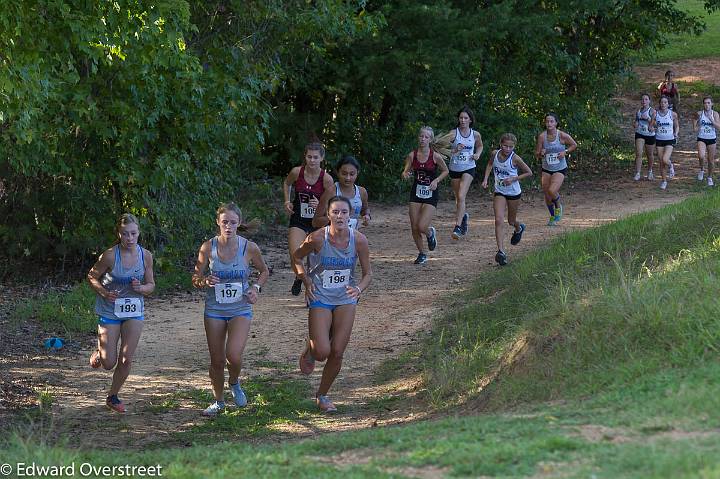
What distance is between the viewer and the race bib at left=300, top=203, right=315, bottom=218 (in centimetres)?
1166

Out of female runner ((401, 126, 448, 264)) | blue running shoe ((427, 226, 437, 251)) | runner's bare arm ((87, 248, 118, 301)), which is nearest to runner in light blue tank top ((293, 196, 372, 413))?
runner's bare arm ((87, 248, 118, 301))

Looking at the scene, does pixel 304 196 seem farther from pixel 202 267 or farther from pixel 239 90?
pixel 202 267

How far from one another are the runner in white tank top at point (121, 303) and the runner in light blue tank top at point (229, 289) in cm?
57

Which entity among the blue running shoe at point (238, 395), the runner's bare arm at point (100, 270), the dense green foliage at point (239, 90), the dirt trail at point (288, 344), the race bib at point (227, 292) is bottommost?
the dirt trail at point (288, 344)

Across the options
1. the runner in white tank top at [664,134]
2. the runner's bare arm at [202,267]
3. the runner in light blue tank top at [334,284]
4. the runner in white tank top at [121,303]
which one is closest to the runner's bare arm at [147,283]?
the runner in white tank top at [121,303]

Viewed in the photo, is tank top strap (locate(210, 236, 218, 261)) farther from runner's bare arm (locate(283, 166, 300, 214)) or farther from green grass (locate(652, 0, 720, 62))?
green grass (locate(652, 0, 720, 62))

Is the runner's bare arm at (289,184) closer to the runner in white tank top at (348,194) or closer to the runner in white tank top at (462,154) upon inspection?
the runner in white tank top at (348,194)

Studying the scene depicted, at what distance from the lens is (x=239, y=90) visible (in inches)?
537

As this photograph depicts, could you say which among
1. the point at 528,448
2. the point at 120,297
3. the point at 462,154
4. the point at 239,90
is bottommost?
the point at 528,448

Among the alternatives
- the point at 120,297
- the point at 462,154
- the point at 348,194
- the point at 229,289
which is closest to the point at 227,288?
the point at 229,289

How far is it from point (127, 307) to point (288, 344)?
2675 millimetres

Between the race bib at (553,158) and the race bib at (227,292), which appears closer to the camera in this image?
the race bib at (227,292)

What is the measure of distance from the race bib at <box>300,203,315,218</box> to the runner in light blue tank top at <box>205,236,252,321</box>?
311cm

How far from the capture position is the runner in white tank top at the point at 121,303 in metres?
8.69
